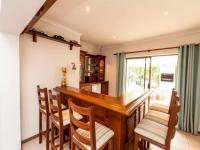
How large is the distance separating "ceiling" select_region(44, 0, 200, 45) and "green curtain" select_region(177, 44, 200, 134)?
2.10 ft

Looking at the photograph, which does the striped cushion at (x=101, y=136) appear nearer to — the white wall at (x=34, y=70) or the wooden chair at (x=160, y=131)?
the wooden chair at (x=160, y=131)

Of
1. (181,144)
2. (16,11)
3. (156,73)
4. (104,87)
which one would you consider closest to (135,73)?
(156,73)

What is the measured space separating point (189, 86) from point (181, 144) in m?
1.43

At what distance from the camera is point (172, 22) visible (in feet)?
8.65

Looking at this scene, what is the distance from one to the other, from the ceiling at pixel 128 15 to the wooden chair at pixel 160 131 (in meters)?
1.60

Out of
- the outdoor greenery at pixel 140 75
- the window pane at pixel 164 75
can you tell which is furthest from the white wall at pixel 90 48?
the window pane at pixel 164 75

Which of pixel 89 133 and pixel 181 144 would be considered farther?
pixel 181 144

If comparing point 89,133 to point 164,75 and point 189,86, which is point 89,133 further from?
point 164,75

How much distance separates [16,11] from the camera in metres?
1.15

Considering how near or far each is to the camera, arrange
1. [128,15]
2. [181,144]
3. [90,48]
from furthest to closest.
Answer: [90,48]
[181,144]
[128,15]

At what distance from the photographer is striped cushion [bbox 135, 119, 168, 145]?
1438 mm

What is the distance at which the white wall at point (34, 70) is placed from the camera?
231cm

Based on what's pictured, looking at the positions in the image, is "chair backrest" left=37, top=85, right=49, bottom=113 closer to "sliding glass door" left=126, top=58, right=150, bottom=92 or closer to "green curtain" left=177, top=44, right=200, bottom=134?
"sliding glass door" left=126, top=58, right=150, bottom=92

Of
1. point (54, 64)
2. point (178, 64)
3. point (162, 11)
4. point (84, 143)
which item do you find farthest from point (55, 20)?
point (178, 64)
